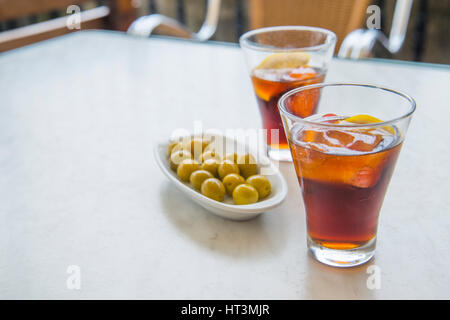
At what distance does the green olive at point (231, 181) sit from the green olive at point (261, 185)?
0.01 metres

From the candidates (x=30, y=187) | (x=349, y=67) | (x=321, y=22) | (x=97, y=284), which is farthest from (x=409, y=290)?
(x=321, y=22)

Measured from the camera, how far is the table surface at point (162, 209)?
17.2 inches

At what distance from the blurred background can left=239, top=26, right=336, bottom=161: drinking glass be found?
549mm

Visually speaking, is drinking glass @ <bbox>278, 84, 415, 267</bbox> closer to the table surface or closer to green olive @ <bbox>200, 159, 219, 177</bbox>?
the table surface

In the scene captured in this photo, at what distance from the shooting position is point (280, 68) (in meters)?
0.61

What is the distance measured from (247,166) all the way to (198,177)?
6 centimetres

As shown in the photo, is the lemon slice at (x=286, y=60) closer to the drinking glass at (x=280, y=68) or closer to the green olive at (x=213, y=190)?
the drinking glass at (x=280, y=68)

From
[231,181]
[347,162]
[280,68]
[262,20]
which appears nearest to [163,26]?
[262,20]

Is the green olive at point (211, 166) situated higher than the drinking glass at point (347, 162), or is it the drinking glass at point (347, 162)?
the drinking glass at point (347, 162)

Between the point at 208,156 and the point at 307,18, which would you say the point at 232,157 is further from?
the point at 307,18

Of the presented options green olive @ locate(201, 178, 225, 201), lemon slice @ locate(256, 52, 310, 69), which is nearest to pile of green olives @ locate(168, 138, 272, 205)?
green olive @ locate(201, 178, 225, 201)

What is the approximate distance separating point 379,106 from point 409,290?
166 mm

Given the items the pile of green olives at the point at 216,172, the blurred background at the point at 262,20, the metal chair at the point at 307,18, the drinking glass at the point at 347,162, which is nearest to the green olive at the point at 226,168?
the pile of green olives at the point at 216,172
